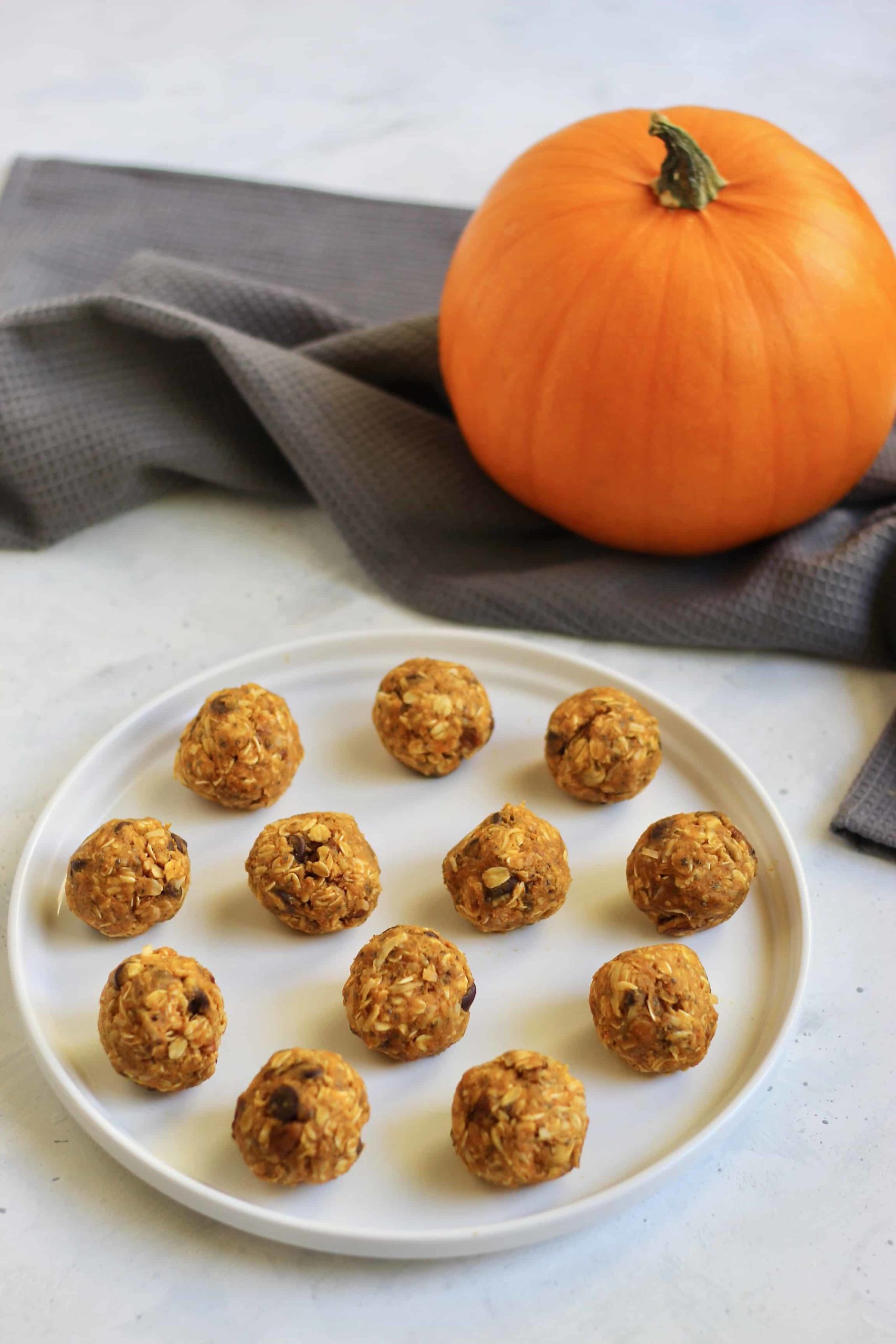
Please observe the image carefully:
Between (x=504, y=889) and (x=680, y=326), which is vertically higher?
(x=680, y=326)

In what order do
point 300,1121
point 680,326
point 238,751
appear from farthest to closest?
point 680,326, point 238,751, point 300,1121

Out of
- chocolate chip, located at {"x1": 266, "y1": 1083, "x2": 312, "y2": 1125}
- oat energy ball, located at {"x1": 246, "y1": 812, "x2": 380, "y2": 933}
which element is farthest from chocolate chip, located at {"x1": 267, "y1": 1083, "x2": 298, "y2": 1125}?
oat energy ball, located at {"x1": 246, "y1": 812, "x2": 380, "y2": 933}

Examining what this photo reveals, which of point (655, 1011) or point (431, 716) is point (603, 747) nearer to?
point (431, 716)

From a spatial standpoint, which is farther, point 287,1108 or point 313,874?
point 313,874

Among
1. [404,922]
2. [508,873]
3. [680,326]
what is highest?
[680,326]

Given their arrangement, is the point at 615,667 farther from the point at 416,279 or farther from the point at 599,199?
the point at 416,279

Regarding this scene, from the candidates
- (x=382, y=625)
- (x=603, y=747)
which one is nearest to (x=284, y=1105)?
(x=603, y=747)

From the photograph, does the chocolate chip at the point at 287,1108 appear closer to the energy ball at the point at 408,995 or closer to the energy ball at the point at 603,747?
the energy ball at the point at 408,995
